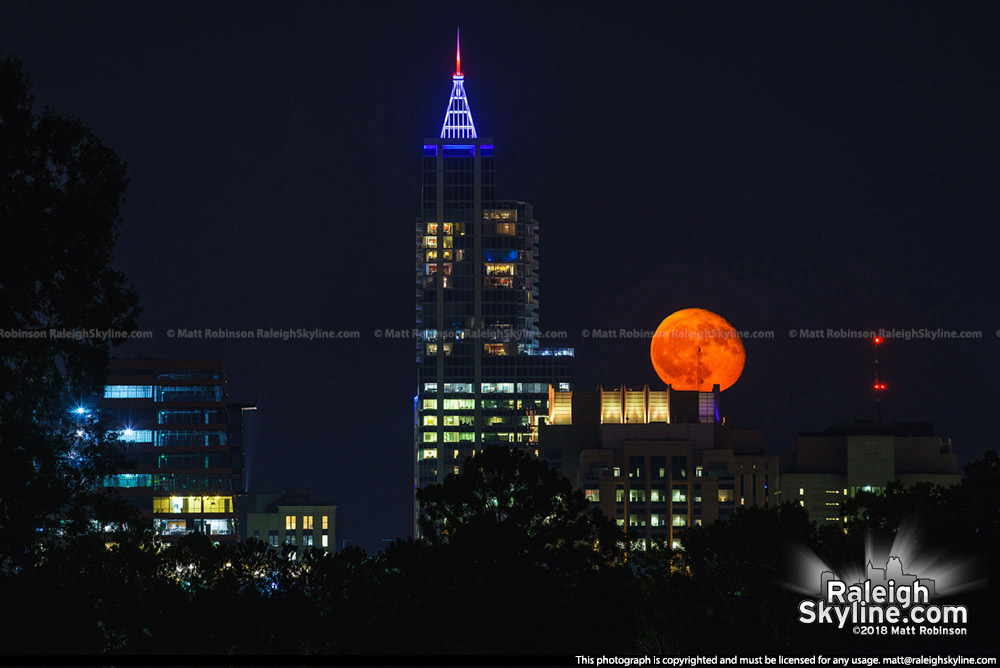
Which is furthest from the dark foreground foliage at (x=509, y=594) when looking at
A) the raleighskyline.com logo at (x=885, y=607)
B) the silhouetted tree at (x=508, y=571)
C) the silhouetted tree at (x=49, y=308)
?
the silhouetted tree at (x=49, y=308)

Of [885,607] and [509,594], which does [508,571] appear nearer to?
[509,594]

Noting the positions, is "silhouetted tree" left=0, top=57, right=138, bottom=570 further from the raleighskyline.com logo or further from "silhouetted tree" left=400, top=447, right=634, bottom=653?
the raleighskyline.com logo

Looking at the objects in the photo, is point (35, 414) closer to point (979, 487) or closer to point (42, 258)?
point (42, 258)

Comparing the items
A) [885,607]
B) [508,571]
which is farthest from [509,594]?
[885,607]

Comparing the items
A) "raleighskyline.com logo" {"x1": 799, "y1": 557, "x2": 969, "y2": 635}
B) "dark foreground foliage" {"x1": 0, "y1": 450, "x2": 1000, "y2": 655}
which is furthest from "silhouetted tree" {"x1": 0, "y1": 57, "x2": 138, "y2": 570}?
"raleighskyline.com logo" {"x1": 799, "y1": 557, "x2": 969, "y2": 635}

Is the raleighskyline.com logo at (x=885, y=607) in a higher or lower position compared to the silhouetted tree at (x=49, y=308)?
lower

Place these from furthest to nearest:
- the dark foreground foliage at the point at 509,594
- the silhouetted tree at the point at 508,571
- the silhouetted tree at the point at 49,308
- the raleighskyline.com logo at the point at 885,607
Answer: the silhouetted tree at the point at 508,571, the dark foreground foliage at the point at 509,594, the raleighskyline.com logo at the point at 885,607, the silhouetted tree at the point at 49,308

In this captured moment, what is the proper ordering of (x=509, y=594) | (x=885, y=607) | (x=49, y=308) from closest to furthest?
(x=49, y=308)
(x=885, y=607)
(x=509, y=594)

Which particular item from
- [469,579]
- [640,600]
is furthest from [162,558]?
[640,600]

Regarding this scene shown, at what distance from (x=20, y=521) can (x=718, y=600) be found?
46.2m

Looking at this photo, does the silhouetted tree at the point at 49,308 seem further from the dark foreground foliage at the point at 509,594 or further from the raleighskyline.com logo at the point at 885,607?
the raleighskyline.com logo at the point at 885,607

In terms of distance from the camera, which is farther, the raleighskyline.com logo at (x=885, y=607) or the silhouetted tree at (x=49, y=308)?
the raleighskyline.com logo at (x=885, y=607)

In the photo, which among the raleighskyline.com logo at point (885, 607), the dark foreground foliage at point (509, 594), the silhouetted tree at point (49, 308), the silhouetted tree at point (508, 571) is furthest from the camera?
the silhouetted tree at point (508, 571)

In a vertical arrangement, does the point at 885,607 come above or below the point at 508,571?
below
